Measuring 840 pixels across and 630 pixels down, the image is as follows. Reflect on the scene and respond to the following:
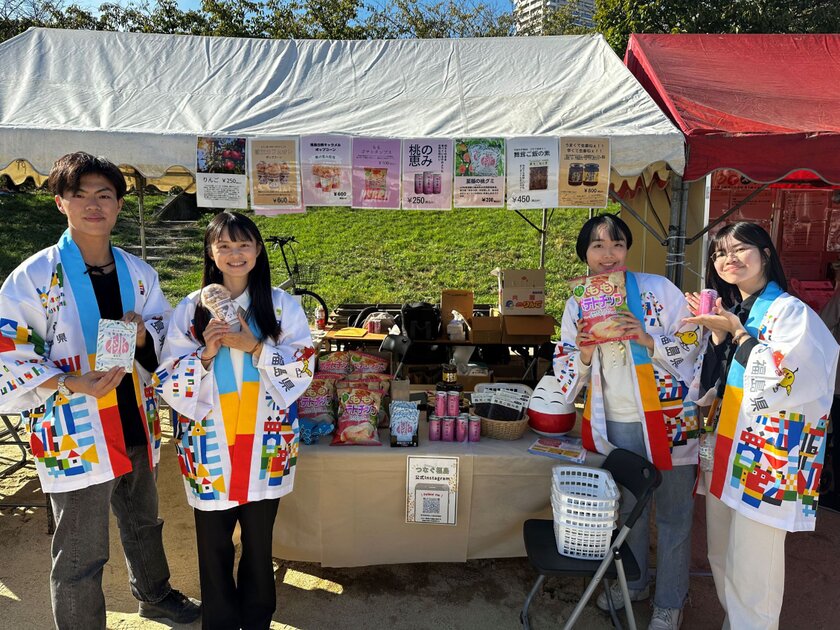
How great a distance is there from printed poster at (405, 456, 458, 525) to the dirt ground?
0.44 metres

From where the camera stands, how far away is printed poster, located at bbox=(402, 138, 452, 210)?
10.6ft

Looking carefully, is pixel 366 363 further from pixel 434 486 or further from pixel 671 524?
pixel 671 524

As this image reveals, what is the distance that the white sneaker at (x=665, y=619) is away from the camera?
104 inches

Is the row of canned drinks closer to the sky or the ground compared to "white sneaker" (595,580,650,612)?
closer to the sky

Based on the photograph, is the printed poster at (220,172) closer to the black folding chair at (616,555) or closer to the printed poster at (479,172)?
the printed poster at (479,172)

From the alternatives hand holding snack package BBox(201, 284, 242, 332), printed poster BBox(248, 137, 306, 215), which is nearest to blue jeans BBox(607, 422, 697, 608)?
hand holding snack package BBox(201, 284, 242, 332)

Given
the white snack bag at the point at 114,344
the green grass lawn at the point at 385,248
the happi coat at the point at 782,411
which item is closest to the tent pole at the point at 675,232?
the happi coat at the point at 782,411

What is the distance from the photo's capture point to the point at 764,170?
10.3 ft

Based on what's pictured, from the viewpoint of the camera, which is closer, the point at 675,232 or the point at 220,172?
the point at 220,172

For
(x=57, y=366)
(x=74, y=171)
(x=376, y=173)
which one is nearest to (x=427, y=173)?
(x=376, y=173)

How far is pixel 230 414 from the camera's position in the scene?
2326 mm

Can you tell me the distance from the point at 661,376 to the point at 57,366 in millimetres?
2424

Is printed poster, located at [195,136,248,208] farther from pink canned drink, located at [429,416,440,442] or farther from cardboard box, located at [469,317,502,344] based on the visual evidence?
cardboard box, located at [469,317,502,344]

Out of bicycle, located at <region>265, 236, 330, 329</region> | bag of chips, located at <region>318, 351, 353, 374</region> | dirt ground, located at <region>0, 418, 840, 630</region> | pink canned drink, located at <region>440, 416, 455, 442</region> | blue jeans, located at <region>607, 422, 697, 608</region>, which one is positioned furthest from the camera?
bicycle, located at <region>265, 236, 330, 329</region>
